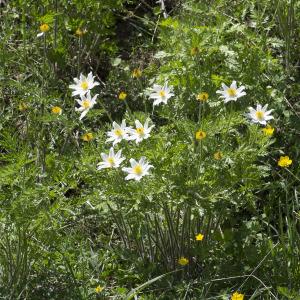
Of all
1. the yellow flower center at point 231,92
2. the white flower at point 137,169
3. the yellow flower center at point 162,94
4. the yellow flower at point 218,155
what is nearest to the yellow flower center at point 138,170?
the white flower at point 137,169

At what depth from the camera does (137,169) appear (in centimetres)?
247

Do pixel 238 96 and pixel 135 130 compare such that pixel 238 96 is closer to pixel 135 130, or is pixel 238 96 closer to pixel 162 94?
pixel 162 94

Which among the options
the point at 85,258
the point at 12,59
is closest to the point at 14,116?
the point at 12,59

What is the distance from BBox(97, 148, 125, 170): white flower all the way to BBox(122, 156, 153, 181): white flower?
5 centimetres

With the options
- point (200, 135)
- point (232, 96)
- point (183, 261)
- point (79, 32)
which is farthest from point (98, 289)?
point (79, 32)

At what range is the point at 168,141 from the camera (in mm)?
2674

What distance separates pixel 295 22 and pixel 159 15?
0.71m

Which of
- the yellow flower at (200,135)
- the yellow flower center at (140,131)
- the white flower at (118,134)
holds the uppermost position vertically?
the yellow flower at (200,135)

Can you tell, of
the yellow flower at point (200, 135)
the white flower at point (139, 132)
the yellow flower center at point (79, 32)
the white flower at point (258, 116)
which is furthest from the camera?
the yellow flower center at point (79, 32)

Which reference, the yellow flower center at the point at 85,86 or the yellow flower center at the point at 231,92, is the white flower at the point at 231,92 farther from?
the yellow flower center at the point at 85,86

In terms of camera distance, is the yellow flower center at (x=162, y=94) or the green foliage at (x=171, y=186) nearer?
the green foliage at (x=171, y=186)

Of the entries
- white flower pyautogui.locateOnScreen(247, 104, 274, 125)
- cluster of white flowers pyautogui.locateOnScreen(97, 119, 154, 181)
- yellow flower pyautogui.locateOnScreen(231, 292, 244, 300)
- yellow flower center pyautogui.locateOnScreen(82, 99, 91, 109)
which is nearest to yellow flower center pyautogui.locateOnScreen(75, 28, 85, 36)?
yellow flower center pyautogui.locateOnScreen(82, 99, 91, 109)

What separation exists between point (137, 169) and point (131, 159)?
41mm

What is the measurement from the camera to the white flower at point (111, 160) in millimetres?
2523
